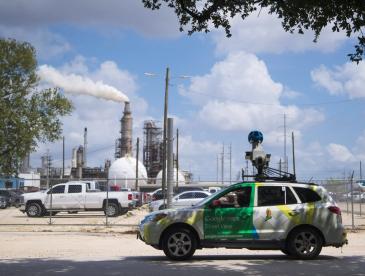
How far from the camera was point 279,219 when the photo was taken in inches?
506

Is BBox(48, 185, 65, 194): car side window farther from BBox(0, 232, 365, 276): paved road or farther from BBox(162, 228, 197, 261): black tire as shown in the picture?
BBox(162, 228, 197, 261): black tire

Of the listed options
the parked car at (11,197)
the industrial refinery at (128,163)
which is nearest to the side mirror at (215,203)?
the parked car at (11,197)

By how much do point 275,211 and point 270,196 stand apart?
1.19ft

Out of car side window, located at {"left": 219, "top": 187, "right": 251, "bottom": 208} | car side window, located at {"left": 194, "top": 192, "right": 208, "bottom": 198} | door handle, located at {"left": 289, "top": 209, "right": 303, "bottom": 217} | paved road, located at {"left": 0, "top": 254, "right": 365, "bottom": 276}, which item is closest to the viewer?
paved road, located at {"left": 0, "top": 254, "right": 365, "bottom": 276}

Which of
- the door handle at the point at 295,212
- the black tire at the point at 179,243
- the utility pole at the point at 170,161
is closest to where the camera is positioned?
the black tire at the point at 179,243

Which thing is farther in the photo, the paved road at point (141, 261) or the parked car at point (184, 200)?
the parked car at point (184, 200)

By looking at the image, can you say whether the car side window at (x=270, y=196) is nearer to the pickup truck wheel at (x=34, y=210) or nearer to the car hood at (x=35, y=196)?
the car hood at (x=35, y=196)

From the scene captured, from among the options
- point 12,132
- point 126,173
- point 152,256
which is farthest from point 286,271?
point 126,173

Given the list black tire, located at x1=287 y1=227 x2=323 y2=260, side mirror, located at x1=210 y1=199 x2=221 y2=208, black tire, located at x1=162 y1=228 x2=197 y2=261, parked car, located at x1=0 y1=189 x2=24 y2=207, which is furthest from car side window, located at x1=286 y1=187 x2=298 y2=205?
parked car, located at x1=0 y1=189 x2=24 y2=207

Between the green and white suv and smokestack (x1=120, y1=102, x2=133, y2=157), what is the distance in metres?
63.6

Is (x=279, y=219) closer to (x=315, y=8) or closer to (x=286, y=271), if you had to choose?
(x=286, y=271)

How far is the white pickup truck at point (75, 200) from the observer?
99.8ft

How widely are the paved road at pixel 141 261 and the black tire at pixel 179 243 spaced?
0.26 meters

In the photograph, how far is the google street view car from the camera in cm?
1280
